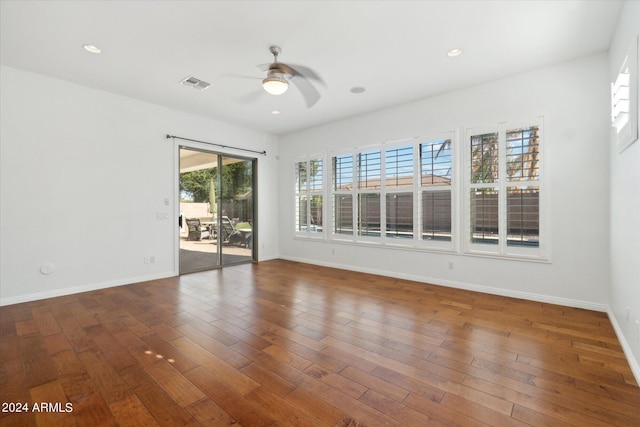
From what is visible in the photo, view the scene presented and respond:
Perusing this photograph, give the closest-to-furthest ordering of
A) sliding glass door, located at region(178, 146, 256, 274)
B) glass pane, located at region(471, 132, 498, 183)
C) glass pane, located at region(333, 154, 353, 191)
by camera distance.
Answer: glass pane, located at region(471, 132, 498, 183) → sliding glass door, located at region(178, 146, 256, 274) → glass pane, located at region(333, 154, 353, 191)

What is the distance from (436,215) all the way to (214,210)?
4.14 metres

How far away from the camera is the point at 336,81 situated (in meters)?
4.12

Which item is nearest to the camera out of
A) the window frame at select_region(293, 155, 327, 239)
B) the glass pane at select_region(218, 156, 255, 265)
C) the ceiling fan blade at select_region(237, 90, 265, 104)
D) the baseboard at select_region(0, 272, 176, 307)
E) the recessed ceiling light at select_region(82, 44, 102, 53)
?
the recessed ceiling light at select_region(82, 44, 102, 53)

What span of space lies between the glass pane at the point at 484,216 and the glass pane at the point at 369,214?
1599 millimetres

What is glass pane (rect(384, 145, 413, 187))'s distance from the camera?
16.3 feet

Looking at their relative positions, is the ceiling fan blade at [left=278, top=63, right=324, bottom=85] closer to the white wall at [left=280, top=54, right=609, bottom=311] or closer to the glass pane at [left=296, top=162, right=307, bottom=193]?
the white wall at [left=280, top=54, right=609, bottom=311]

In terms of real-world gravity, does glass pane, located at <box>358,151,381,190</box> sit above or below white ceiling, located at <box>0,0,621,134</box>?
below

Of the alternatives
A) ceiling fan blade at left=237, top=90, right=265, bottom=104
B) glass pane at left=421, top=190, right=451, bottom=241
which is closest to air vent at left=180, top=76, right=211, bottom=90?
ceiling fan blade at left=237, top=90, right=265, bottom=104

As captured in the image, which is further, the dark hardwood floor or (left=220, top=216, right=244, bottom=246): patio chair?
(left=220, top=216, right=244, bottom=246): patio chair

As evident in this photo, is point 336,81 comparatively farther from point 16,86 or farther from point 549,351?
point 16,86

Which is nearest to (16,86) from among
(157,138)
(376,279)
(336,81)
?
(157,138)

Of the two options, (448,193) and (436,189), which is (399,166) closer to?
(436,189)

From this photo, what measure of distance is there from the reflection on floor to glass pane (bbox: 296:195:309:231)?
1354 mm

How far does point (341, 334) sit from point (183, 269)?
3749mm
